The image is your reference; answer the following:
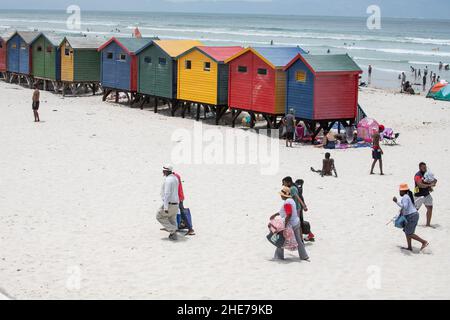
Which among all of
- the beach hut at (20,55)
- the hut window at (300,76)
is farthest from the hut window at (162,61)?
the beach hut at (20,55)

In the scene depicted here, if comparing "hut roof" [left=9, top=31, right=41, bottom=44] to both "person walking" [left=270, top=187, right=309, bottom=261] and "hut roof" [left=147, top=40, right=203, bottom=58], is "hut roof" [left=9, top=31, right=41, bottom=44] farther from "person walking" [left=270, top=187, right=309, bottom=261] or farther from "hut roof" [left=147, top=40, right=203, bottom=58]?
"person walking" [left=270, top=187, right=309, bottom=261]

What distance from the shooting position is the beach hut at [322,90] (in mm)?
25906

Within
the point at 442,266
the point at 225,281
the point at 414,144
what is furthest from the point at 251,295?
the point at 414,144

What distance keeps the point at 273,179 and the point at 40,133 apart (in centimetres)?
969

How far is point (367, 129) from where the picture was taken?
26.2m

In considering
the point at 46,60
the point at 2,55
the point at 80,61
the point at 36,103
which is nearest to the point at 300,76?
the point at 36,103

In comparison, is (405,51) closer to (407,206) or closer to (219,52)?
(219,52)

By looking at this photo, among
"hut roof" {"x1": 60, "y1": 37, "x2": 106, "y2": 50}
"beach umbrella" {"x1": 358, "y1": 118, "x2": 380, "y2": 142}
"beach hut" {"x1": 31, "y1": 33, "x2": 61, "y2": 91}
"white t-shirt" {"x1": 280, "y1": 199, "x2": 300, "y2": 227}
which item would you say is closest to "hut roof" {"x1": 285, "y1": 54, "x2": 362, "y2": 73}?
"beach umbrella" {"x1": 358, "y1": 118, "x2": 380, "y2": 142}

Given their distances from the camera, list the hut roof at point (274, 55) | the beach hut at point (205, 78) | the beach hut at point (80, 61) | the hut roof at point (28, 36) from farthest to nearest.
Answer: the hut roof at point (28, 36)
the beach hut at point (80, 61)
the beach hut at point (205, 78)
the hut roof at point (274, 55)

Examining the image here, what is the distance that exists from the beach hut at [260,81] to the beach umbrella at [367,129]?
109 inches

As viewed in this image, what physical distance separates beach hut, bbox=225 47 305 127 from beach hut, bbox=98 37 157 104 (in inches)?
237

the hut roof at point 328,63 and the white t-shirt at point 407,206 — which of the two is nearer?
the white t-shirt at point 407,206

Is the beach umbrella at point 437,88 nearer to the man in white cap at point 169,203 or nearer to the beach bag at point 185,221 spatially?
the beach bag at point 185,221

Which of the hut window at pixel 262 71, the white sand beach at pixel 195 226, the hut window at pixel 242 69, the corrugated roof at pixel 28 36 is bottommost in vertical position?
the white sand beach at pixel 195 226
